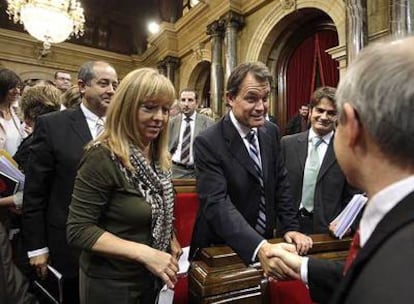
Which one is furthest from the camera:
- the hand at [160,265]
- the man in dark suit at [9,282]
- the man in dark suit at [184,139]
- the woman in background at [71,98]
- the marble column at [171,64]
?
the marble column at [171,64]

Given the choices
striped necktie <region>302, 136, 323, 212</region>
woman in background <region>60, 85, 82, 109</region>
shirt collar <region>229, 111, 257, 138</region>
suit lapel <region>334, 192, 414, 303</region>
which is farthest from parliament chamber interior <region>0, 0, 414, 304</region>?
woman in background <region>60, 85, 82, 109</region>

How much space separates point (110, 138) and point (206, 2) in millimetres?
7802

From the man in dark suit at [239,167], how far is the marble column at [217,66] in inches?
226

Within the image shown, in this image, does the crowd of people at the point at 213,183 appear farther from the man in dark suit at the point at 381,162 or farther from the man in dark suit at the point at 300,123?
the man in dark suit at the point at 300,123

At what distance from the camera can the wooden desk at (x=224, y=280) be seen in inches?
45.0

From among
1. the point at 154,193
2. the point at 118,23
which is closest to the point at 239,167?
the point at 154,193

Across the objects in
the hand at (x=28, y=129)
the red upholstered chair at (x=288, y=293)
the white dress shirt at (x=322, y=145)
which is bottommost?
the red upholstered chair at (x=288, y=293)

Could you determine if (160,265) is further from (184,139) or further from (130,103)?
(184,139)

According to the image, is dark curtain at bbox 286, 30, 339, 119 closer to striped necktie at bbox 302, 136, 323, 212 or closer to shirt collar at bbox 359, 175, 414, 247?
striped necktie at bbox 302, 136, 323, 212

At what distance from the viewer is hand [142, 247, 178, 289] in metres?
1.10

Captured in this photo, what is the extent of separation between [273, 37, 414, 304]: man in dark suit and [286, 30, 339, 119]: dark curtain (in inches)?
231

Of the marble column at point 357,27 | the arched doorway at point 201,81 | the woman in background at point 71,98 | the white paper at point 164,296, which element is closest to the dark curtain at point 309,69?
the marble column at point 357,27

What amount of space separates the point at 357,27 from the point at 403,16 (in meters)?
0.73

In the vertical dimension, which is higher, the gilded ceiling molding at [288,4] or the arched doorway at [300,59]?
the gilded ceiling molding at [288,4]
